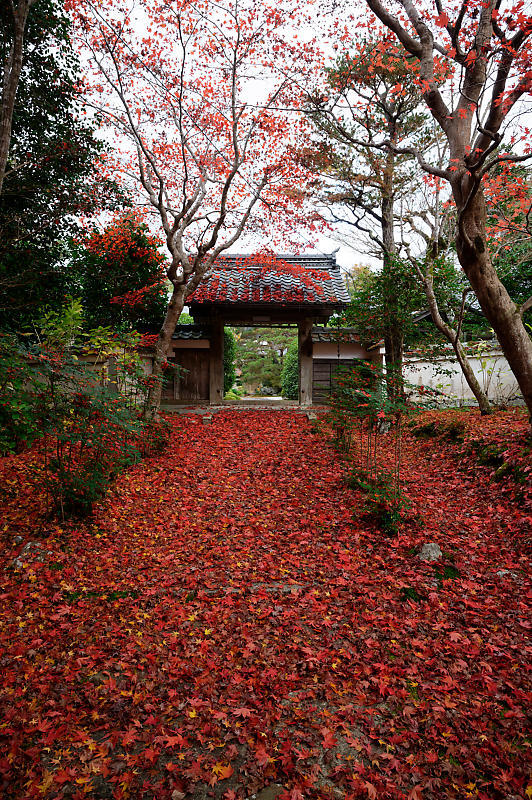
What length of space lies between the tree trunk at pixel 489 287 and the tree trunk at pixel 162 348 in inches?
215

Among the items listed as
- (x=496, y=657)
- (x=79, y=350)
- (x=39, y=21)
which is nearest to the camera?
(x=496, y=657)

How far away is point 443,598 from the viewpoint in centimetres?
379

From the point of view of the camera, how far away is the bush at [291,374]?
1984cm

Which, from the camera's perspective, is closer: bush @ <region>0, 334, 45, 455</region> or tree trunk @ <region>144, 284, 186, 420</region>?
bush @ <region>0, 334, 45, 455</region>

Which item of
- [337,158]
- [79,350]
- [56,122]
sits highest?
[337,158]

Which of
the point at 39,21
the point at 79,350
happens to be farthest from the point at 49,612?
the point at 39,21

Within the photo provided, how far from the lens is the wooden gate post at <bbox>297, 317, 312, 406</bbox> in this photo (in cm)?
1354

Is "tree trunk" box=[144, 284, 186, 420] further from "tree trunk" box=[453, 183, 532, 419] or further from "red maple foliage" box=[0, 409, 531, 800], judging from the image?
"tree trunk" box=[453, 183, 532, 419]

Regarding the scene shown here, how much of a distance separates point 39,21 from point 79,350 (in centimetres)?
569

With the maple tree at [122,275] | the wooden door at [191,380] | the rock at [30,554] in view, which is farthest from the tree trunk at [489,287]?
the wooden door at [191,380]

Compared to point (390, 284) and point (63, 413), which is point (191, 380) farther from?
point (63, 413)

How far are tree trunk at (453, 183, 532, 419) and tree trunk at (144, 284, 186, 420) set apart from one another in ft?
18.0

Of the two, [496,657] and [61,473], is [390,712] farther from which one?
[61,473]

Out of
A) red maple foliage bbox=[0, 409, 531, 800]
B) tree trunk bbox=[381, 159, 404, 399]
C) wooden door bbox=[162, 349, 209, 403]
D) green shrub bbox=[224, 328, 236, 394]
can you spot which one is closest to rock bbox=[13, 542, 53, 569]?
red maple foliage bbox=[0, 409, 531, 800]
